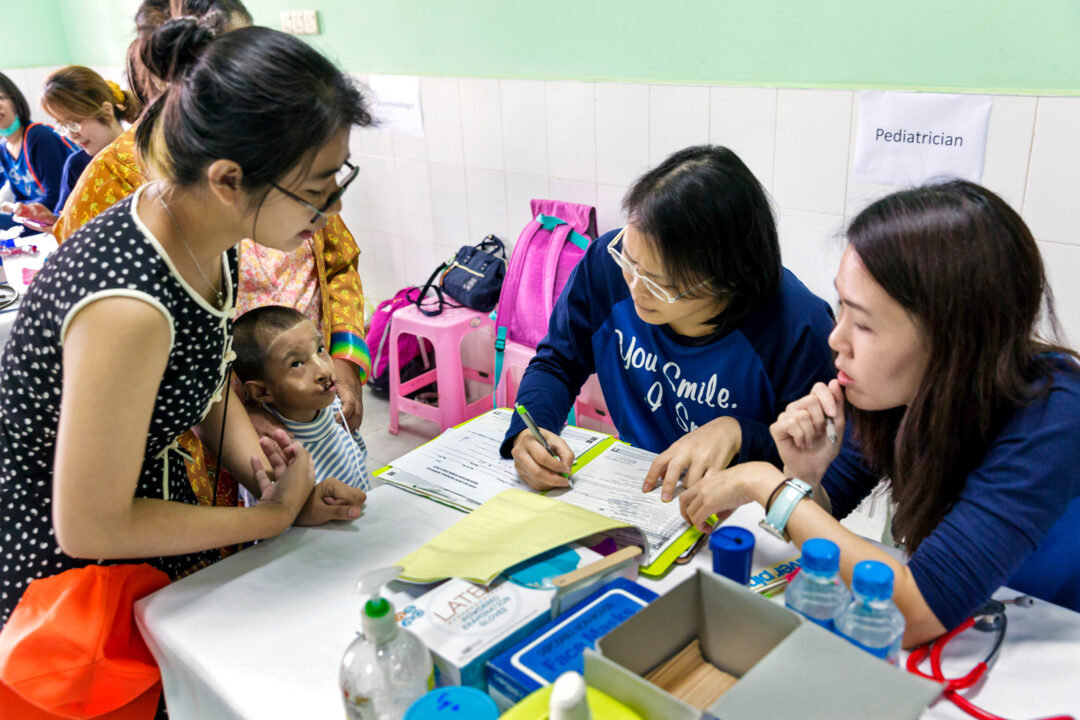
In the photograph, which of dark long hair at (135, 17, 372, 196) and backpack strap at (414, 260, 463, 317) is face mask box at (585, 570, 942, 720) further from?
backpack strap at (414, 260, 463, 317)

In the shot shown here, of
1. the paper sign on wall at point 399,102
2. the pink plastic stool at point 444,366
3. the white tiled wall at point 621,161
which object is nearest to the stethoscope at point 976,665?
the white tiled wall at point 621,161

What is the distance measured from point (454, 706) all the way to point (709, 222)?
3.13ft

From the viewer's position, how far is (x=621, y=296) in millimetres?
1728

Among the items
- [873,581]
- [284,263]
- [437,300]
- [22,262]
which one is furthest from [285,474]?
[22,262]

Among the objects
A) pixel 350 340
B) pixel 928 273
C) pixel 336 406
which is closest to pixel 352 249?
pixel 350 340

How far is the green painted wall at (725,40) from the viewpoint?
2.00 m

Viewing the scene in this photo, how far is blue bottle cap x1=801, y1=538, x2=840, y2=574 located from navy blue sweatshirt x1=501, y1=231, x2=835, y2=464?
556 millimetres

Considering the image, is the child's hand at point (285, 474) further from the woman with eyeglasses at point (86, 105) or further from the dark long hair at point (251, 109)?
the woman with eyeglasses at point (86, 105)

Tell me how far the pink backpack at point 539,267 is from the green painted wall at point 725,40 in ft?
1.66

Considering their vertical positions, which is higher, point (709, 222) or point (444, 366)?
point (709, 222)

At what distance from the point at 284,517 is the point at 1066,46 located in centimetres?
204

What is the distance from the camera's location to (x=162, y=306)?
1.04 meters

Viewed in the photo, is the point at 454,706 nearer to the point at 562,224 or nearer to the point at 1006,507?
the point at 1006,507

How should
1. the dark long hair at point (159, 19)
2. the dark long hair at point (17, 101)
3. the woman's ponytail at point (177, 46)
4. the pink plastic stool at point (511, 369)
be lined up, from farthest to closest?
the dark long hair at point (17, 101)
the pink plastic stool at point (511, 369)
the dark long hair at point (159, 19)
the woman's ponytail at point (177, 46)
